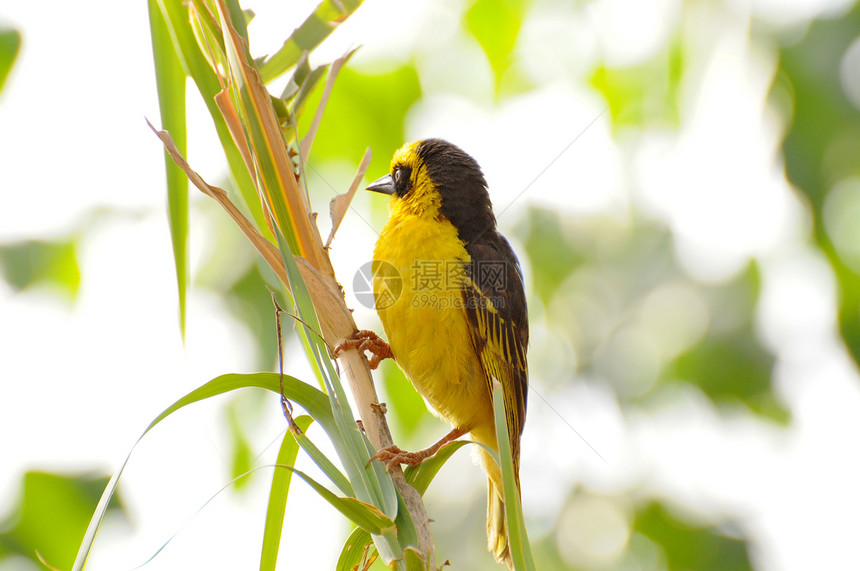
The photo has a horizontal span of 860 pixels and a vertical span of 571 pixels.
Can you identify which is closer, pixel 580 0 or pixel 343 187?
pixel 343 187

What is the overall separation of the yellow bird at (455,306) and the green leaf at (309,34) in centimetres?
87

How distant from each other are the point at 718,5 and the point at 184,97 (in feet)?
11.0

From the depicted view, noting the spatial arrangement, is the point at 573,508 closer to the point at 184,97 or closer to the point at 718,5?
the point at 718,5

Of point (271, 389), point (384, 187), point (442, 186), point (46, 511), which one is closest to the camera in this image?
point (271, 389)

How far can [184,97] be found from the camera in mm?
1356

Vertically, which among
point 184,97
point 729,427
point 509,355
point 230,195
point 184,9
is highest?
point 184,9

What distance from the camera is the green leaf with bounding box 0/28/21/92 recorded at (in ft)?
9.14

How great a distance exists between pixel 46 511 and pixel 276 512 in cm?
230

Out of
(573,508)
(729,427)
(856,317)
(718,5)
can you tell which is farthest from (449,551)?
(718,5)

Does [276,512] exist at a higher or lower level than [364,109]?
lower

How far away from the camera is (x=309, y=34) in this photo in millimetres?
1467

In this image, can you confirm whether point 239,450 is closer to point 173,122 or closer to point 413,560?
point 173,122

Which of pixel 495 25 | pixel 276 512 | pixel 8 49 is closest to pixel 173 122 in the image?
pixel 276 512

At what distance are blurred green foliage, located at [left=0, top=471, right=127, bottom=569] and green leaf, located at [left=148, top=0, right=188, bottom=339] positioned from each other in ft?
6.81
